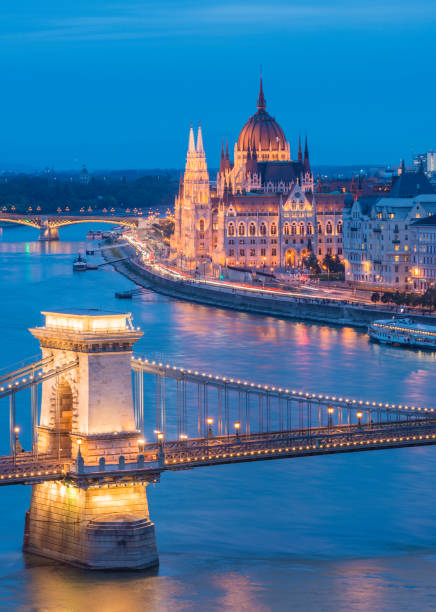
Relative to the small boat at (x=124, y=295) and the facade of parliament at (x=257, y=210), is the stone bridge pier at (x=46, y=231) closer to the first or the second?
the facade of parliament at (x=257, y=210)

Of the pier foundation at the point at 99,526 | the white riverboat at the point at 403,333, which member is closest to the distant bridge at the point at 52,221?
the white riverboat at the point at 403,333

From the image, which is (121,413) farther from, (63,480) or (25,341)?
(25,341)

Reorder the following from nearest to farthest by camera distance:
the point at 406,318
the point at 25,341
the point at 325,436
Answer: the point at 325,436
the point at 25,341
the point at 406,318

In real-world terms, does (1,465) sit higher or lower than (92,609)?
higher

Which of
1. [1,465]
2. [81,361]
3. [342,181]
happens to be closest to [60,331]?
[81,361]

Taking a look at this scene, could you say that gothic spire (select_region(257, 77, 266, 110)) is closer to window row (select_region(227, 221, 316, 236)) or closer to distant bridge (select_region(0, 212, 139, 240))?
window row (select_region(227, 221, 316, 236))

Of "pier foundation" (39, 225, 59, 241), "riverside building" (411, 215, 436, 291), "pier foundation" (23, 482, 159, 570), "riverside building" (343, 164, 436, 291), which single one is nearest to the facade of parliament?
"riverside building" (343, 164, 436, 291)
